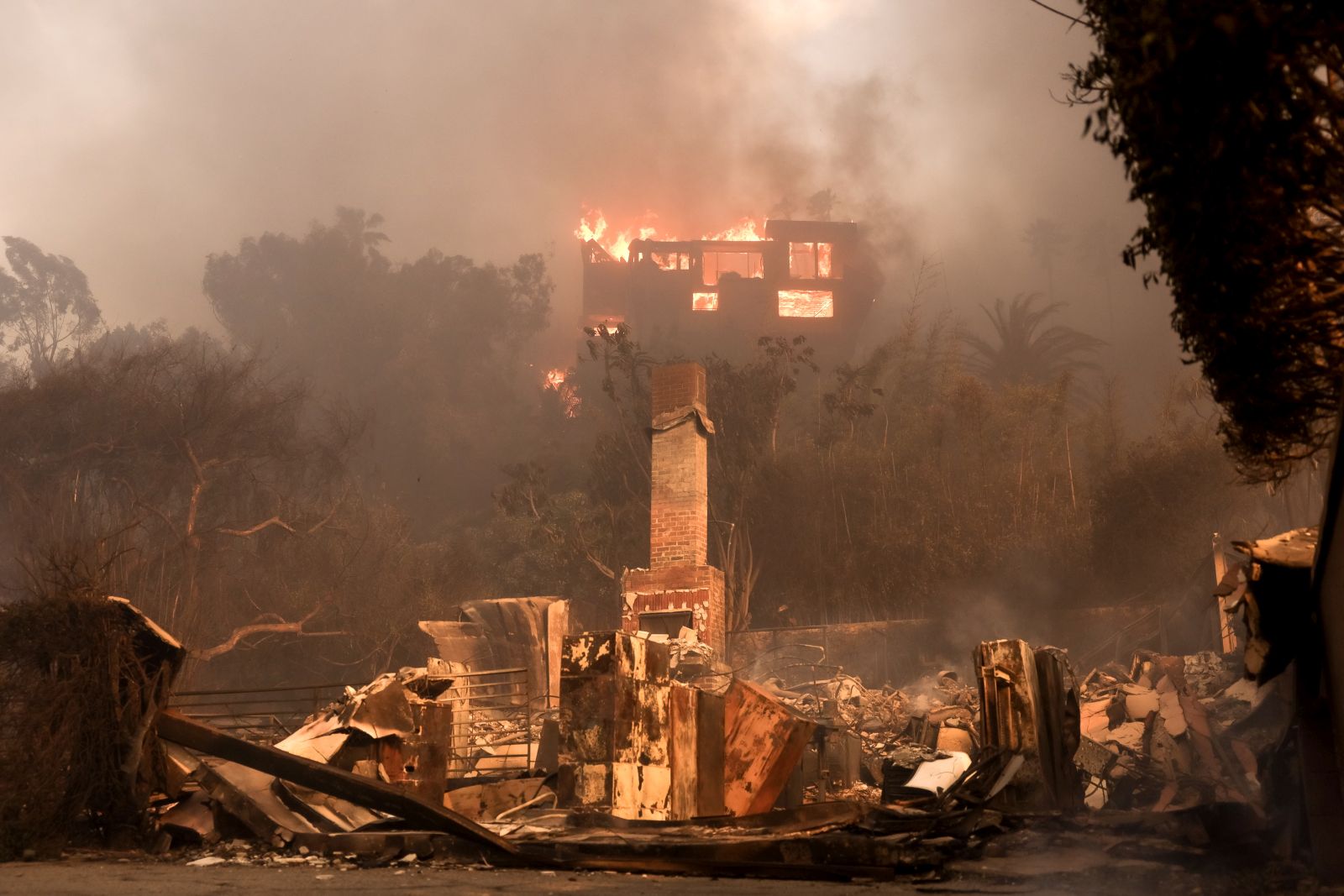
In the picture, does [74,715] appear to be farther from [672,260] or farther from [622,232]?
[622,232]

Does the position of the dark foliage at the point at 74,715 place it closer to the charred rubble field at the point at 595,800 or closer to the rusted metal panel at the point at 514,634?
the charred rubble field at the point at 595,800

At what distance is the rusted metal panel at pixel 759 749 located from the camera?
939cm

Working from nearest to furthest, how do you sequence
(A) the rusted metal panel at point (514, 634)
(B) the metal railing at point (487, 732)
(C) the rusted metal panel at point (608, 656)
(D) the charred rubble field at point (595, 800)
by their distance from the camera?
(D) the charred rubble field at point (595, 800) < (C) the rusted metal panel at point (608, 656) < (B) the metal railing at point (487, 732) < (A) the rusted metal panel at point (514, 634)

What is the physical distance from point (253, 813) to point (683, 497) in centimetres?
1308

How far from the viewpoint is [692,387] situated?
20.8 meters

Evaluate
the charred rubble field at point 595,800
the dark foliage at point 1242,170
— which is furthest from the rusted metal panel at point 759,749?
the dark foliage at point 1242,170

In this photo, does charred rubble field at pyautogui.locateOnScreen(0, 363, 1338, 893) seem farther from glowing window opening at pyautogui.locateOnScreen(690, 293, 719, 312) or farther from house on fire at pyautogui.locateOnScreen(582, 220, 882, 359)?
glowing window opening at pyautogui.locateOnScreen(690, 293, 719, 312)

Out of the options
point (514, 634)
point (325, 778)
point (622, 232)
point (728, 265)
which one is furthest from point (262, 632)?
point (622, 232)

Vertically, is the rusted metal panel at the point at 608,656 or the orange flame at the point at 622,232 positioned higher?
the orange flame at the point at 622,232

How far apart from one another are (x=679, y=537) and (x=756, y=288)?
31.1 metres

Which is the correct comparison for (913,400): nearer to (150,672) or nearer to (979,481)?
(979,481)

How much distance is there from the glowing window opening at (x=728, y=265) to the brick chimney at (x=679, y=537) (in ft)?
101

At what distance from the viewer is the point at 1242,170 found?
11.7 ft

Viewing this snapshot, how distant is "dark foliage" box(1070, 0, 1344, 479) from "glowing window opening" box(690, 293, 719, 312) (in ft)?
150
